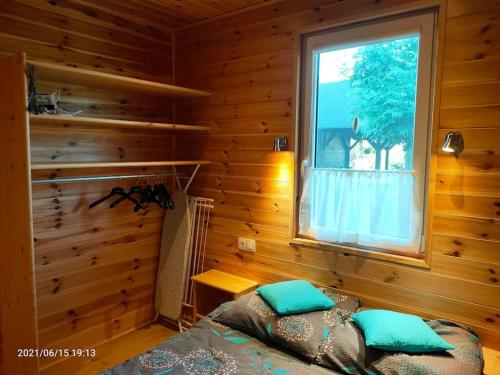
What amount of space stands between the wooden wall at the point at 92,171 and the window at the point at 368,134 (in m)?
1.44

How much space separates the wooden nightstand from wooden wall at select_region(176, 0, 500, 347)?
0.39 feet

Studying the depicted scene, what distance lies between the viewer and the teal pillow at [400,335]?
69.9 inches

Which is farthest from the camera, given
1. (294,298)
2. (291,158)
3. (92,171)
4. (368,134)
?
(92,171)

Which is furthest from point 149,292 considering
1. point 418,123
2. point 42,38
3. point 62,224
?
point 418,123

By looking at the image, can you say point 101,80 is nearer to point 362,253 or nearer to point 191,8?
point 191,8

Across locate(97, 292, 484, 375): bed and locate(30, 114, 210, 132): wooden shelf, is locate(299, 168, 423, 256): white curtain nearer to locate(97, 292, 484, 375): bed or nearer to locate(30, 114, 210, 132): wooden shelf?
locate(97, 292, 484, 375): bed

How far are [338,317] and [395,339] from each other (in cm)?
42

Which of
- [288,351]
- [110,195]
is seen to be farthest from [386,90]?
[110,195]

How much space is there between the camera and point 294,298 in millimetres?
2248

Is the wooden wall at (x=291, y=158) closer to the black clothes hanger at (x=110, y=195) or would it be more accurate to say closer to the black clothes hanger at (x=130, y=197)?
the black clothes hanger at (x=130, y=197)

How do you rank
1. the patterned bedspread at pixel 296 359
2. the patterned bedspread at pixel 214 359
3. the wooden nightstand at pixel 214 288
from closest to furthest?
1. the patterned bedspread at pixel 296 359
2. the patterned bedspread at pixel 214 359
3. the wooden nightstand at pixel 214 288

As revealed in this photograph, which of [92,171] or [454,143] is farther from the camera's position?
[92,171]

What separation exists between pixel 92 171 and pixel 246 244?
1.33m

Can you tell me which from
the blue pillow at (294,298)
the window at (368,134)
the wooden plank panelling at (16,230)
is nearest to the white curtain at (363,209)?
the window at (368,134)
